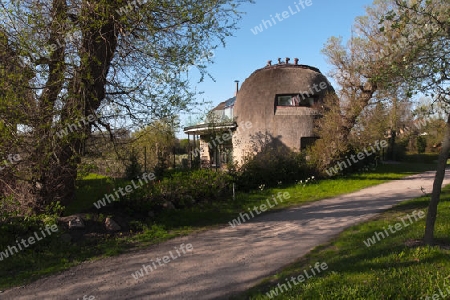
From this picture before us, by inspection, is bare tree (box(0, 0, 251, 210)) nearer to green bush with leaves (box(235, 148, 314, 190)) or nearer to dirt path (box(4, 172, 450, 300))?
dirt path (box(4, 172, 450, 300))

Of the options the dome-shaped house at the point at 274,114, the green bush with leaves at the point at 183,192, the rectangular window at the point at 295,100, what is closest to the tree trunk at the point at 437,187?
the green bush with leaves at the point at 183,192

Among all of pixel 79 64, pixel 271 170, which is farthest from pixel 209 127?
pixel 79 64

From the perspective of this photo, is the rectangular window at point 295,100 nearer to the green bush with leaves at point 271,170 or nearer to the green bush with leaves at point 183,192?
the green bush with leaves at point 271,170

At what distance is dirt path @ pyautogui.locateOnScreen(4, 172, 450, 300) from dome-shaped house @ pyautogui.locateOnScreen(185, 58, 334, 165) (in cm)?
1032

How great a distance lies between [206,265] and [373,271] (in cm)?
258

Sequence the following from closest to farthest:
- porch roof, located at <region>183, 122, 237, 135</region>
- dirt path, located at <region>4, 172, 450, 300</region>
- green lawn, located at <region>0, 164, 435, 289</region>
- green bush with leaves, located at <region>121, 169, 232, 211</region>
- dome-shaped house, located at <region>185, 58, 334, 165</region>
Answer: dirt path, located at <region>4, 172, 450, 300</region>
green lawn, located at <region>0, 164, 435, 289</region>
green bush with leaves, located at <region>121, 169, 232, 211</region>
porch roof, located at <region>183, 122, 237, 135</region>
dome-shaped house, located at <region>185, 58, 334, 165</region>

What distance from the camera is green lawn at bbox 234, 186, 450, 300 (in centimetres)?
398

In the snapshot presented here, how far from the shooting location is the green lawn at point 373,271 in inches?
157

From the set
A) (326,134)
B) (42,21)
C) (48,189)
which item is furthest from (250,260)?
(326,134)

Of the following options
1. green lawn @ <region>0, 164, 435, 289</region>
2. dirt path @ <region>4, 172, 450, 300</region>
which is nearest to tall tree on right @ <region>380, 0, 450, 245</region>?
dirt path @ <region>4, 172, 450, 300</region>

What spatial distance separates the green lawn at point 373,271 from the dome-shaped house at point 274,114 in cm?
1271

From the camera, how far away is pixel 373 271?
14.7ft

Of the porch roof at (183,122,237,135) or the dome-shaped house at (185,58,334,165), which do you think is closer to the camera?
the porch roof at (183,122,237,135)

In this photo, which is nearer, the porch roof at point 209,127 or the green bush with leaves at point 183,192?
the green bush with leaves at point 183,192
